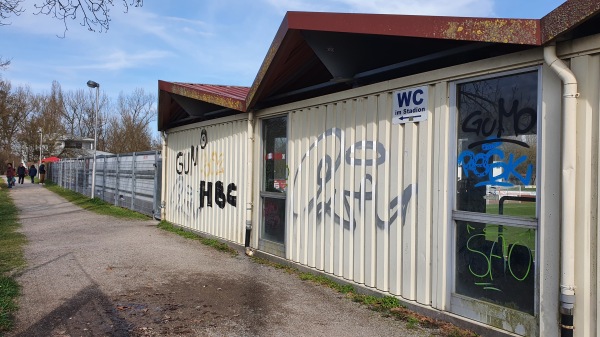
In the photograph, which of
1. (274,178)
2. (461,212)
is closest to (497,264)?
(461,212)

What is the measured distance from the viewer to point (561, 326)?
390cm

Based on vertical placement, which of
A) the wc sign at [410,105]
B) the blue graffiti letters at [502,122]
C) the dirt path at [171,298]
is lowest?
the dirt path at [171,298]

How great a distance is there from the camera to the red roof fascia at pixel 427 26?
4109mm

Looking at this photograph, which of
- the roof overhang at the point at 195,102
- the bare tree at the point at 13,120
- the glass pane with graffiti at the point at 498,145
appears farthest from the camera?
the bare tree at the point at 13,120

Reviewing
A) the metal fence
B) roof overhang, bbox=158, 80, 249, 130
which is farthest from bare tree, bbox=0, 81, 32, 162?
roof overhang, bbox=158, 80, 249, 130

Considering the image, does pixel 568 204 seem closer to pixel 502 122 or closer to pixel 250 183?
pixel 502 122

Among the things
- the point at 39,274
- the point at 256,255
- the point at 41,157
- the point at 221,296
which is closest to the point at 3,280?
the point at 39,274

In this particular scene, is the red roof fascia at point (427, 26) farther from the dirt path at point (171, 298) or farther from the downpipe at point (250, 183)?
the dirt path at point (171, 298)

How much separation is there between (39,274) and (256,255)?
3415 millimetres

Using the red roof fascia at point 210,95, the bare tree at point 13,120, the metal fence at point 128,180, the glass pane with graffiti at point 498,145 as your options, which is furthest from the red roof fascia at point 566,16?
the bare tree at point 13,120

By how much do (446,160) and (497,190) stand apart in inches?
24.4

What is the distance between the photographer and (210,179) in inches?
416

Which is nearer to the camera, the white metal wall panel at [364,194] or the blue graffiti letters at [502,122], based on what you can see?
the blue graffiti letters at [502,122]

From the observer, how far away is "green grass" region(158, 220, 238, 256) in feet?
30.6
